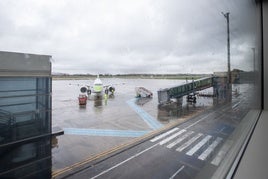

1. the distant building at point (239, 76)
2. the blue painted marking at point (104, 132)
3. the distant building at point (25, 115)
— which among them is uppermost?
the distant building at point (239, 76)

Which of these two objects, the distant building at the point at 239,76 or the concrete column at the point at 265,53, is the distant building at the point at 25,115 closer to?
the distant building at the point at 239,76

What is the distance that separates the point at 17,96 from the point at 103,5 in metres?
0.85

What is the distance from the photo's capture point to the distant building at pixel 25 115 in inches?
29.7

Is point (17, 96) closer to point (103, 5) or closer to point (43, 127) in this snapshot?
point (43, 127)

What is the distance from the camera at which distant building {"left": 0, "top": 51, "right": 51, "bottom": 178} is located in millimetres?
754

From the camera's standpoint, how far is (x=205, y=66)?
4.22 feet

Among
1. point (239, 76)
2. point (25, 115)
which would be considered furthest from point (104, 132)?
point (239, 76)

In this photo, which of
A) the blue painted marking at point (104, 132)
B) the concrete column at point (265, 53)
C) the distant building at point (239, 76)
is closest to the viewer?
the distant building at point (239, 76)

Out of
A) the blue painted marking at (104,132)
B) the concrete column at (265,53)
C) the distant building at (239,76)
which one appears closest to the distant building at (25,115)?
the distant building at (239,76)

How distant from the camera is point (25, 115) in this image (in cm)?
90

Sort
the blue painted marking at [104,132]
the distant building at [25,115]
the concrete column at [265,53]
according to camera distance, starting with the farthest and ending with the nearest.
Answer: the blue painted marking at [104,132]
the concrete column at [265,53]
the distant building at [25,115]

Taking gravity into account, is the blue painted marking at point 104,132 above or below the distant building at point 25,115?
below

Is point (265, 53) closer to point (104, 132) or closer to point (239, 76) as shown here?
point (239, 76)

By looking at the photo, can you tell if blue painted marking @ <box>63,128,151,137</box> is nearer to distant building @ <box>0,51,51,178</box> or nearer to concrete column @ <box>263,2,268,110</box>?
concrete column @ <box>263,2,268,110</box>
